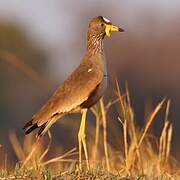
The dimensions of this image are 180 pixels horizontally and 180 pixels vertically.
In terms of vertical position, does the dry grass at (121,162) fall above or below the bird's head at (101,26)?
below

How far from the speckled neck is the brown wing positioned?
12.2 inches

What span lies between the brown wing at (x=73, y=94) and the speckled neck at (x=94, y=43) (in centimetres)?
31

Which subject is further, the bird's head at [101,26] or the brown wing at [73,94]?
the bird's head at [101,26]

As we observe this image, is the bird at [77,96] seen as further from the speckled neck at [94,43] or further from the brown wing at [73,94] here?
the speckled neck at [94,43]

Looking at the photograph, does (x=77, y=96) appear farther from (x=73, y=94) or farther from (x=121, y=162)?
(x=121, y=162)

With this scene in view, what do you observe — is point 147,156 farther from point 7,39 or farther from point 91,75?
point 7,39

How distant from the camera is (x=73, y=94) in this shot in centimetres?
927

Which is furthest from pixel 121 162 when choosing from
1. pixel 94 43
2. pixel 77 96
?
pixel 94 43

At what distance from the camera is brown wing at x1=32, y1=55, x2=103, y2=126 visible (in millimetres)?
9188

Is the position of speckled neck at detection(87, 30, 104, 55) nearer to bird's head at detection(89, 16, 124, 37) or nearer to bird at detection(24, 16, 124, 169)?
bird's head at detection(89, 16, 124, 37)

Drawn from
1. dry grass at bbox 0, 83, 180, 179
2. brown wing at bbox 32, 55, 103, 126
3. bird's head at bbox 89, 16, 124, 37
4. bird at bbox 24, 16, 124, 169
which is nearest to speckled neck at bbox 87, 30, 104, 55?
bird's head at bbox 89, 16, 124, 37

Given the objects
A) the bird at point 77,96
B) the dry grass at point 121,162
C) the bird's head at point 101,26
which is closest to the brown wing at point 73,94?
the bird at point 77,96

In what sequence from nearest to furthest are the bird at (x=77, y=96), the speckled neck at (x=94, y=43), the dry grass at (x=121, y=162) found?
the dry grass at (x=121, y=162) → the bird at (x=77, y=96) → the speckled neck at (x=94, y=43)

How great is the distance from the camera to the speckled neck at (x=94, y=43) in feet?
31.7
